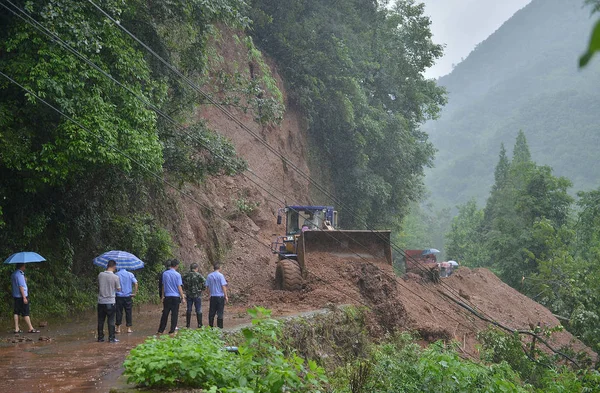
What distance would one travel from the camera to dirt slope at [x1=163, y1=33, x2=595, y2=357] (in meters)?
18.8

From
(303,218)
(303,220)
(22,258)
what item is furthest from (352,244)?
(22,258)

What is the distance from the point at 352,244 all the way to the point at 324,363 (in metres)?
6.20

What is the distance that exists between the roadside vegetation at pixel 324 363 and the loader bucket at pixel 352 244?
2591 mm

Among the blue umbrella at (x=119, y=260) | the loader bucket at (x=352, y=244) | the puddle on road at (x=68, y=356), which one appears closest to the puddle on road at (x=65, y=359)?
the puddle on road at (x=68, y=356)

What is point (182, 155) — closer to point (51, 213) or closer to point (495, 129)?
point (51, 213)

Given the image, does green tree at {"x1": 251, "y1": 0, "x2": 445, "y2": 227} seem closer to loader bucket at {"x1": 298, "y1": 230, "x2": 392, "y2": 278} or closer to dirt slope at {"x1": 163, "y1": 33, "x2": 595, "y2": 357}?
dirt slope at {"x1": 163, "y1": 33, "x2": 595, "y2": 357}

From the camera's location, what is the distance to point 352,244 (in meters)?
20.2

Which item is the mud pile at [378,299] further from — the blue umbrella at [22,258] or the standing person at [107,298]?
the blue umbrella at [22,258]

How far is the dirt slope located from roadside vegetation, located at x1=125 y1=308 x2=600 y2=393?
130 centimetres

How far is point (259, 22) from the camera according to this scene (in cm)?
3412

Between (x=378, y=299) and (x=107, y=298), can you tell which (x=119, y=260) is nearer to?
(x=107, y=298)

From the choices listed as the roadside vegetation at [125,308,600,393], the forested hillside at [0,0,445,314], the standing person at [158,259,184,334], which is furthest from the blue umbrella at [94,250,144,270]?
the roadside vegetation at [125,308,600,393]

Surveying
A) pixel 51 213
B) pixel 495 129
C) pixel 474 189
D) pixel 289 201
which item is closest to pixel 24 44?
pixel 51 213

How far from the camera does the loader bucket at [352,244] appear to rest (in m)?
20.0
